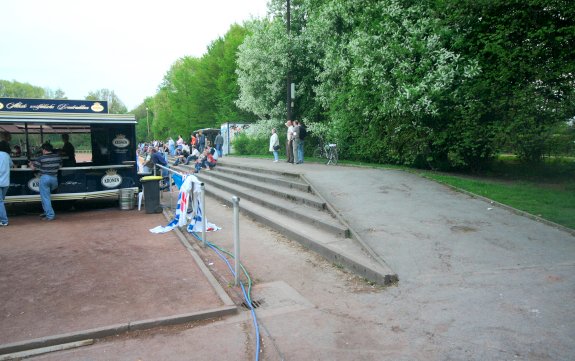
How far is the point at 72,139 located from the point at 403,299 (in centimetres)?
1200

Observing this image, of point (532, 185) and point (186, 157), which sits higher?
point (186, 157)

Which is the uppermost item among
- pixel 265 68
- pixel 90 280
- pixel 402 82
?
pixel 265 68

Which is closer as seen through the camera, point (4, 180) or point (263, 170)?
point (4, 180)

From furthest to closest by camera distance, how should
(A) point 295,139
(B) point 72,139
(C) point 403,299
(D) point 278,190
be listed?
(A) point 295,139, (B) point 72,139, (D) point 278,190, (C) point 403,299

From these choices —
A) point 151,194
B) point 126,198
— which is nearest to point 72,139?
point 126,198

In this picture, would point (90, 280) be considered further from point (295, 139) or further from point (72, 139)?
point (295, 139)

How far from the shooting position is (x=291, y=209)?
9.36m

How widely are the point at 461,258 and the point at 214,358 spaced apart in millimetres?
4110

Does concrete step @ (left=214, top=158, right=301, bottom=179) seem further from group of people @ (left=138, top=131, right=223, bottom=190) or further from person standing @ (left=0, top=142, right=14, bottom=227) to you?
person standing @ (left=0, top=142, right=14, bottom=227)

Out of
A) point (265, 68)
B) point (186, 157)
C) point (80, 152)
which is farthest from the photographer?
point (186, 157)

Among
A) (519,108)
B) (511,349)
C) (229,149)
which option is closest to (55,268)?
(511,349)

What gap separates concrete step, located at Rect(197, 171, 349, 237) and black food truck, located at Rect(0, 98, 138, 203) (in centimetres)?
347

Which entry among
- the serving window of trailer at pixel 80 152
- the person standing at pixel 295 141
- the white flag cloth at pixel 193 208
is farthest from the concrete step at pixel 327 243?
the person standing at pixel 295 141

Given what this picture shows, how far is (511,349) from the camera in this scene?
11.4ft
